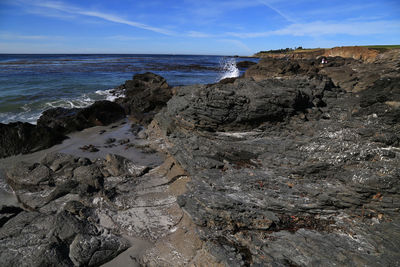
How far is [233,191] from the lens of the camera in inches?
267

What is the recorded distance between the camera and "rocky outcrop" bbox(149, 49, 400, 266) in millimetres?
5203

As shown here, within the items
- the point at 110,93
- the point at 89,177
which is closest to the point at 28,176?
the point at 89,177

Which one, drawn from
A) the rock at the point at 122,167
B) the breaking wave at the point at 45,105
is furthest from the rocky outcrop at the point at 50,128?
the rock at the point at 122,167

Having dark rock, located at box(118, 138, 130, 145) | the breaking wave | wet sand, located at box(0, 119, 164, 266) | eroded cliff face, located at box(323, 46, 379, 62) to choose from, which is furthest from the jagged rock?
eroded cliff face, located at box(323, 46, 379, 62)

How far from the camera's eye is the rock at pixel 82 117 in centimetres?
1505

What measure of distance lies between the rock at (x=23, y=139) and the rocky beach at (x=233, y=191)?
37 centimetres

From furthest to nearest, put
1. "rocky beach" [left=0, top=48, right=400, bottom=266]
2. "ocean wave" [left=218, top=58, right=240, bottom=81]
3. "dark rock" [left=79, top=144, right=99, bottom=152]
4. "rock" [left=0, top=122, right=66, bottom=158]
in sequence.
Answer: "ocean wave" [left=218, top=58, right=240, bottom=81] → "dark rock" [left=79, top=144, right=99, bottom=152] → "rock" [left=0, top=122, right=66, bottom=158] → "rocky beach" [left=0, top=48, right=400, bottom=266]

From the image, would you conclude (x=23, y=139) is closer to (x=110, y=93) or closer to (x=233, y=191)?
(x=233, y=191)

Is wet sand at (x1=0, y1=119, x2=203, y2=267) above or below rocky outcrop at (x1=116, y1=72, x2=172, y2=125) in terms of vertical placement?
below

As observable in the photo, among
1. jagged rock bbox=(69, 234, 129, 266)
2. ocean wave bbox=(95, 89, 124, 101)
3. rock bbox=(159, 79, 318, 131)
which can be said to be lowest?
jagged rock bbox=(69, 234, 129, 266)

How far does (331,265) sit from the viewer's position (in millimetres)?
4730

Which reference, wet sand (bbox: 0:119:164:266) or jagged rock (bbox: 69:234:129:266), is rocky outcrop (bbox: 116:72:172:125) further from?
jagged rock (bbox: 69:234:129:266)

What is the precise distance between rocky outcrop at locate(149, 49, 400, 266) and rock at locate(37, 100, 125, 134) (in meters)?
9.48

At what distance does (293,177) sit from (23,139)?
13.8m
